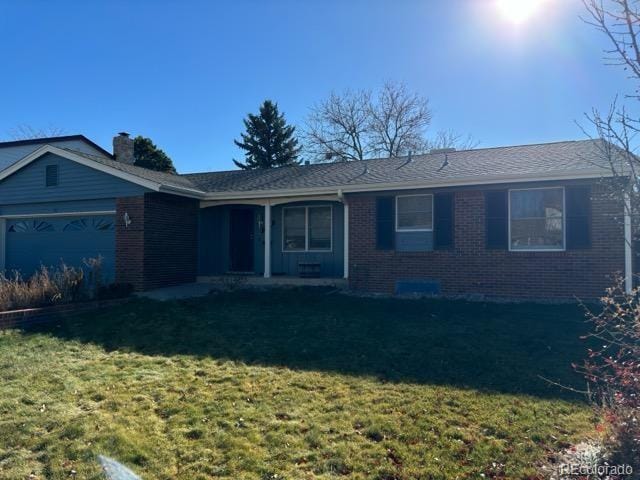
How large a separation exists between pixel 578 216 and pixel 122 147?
48.4ft

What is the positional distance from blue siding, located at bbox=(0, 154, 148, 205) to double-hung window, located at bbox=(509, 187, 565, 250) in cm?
920

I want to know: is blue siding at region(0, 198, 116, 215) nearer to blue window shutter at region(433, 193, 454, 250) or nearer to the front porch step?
the front porch step

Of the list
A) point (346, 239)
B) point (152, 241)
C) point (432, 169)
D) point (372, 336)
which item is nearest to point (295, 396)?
point (372, 336)

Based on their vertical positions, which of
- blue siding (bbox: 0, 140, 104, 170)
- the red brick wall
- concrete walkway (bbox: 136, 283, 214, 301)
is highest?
blue siding (bbox: 0, 140, 104, 170)

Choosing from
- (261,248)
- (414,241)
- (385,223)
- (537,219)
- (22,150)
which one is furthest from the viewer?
(22,150)

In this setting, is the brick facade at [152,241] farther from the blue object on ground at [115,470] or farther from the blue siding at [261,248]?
the blue object on ground at [115,470]

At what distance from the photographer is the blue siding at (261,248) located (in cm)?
1383

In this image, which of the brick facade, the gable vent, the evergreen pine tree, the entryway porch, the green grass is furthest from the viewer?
the evergreen pine tree

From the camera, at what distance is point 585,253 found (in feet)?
33.1

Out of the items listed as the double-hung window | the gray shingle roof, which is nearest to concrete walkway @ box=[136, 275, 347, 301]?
the gray shingle roof

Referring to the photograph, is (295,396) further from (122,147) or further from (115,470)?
(122,147)

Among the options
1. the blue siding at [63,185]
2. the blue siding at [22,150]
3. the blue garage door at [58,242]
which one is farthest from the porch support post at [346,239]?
the blue siding at [22,150]

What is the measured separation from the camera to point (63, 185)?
13.8 meters

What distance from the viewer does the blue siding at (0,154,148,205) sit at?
515 inches
